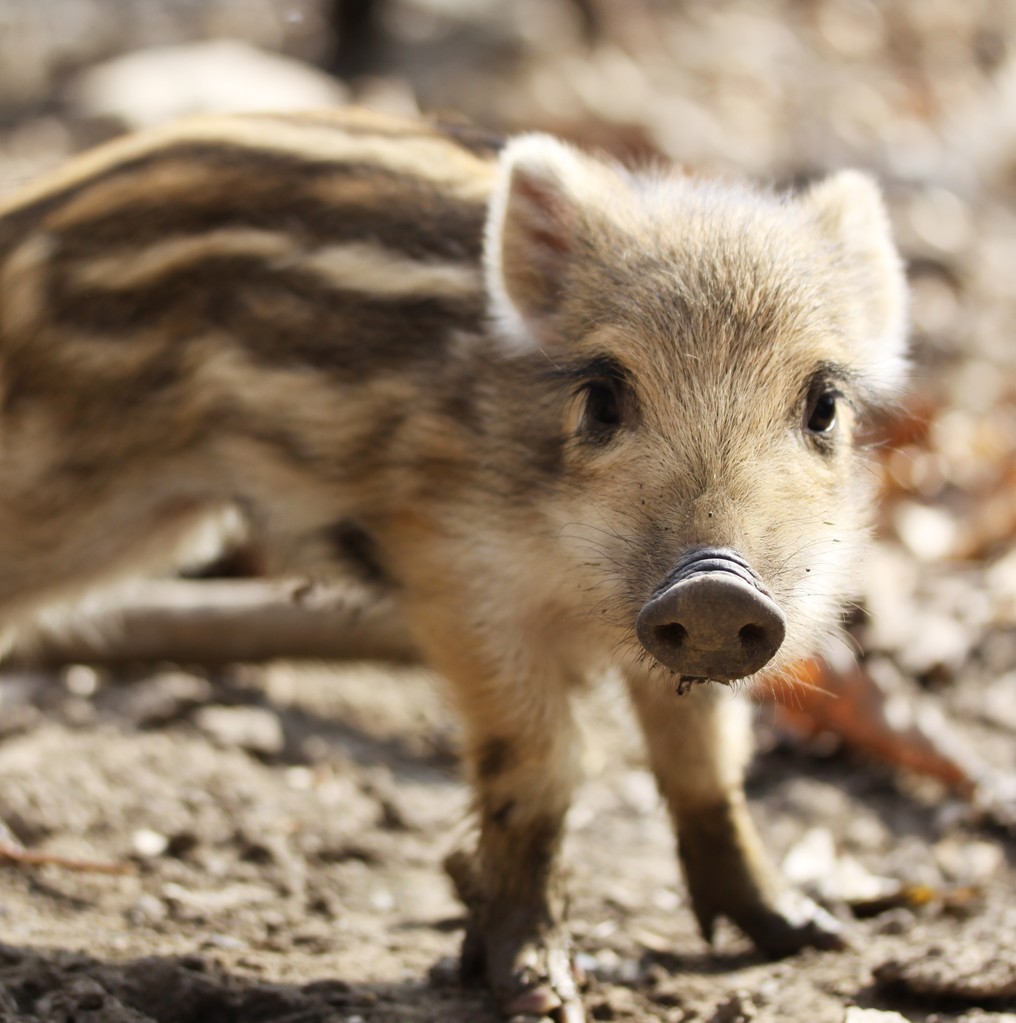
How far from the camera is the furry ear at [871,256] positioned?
349 centimetres

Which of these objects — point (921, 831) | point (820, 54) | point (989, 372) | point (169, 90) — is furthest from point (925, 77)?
point (921, 831)

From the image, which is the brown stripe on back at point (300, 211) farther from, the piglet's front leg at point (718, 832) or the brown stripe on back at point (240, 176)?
the piglet's front leg at point (718, 832)

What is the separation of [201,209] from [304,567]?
921 millimetres

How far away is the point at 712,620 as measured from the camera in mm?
2469

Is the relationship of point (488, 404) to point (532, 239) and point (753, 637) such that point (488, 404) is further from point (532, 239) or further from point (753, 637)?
point (753, 637)

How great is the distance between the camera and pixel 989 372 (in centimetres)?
717

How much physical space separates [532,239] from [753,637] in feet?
4.03

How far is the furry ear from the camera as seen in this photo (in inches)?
137

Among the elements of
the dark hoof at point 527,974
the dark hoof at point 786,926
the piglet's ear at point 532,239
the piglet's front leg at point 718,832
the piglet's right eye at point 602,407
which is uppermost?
the piglet's ear at point 532,239

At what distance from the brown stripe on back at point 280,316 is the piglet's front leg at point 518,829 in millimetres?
836

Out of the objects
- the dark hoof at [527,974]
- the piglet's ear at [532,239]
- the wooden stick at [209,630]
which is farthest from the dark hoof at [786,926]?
the wooden stick at [209,630]

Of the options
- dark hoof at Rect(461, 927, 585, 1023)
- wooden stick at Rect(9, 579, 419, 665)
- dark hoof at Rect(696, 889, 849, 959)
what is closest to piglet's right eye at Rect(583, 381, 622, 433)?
dark hoof at Rect(461, 927, 585, 1023)

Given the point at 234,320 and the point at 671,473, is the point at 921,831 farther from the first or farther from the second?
the point at 234,320

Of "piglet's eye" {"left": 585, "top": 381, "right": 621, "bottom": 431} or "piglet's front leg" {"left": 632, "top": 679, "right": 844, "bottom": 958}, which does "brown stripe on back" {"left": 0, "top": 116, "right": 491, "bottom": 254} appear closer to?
"piglet's eye" {"left": 585, "top": 381, "right": 621, "bottom": 431}
